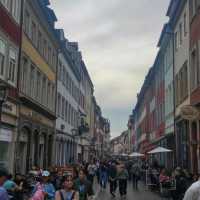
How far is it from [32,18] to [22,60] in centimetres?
344

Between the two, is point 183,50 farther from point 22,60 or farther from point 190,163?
point 22,60

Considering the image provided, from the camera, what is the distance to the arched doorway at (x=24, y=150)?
24.8 metres

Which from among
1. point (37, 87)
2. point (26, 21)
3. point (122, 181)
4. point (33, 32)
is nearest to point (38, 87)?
point (37, 87)

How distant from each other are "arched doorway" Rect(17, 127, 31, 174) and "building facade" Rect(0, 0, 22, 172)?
197 cm

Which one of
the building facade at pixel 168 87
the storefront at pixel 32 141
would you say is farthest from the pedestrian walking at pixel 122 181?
the building facade at pixel 168 87

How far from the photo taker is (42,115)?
3047 centimetres

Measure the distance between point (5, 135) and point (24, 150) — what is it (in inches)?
196

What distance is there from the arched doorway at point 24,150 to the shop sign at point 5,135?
2415 mm

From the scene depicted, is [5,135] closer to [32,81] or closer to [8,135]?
[8,135]

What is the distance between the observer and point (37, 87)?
29.3 metres

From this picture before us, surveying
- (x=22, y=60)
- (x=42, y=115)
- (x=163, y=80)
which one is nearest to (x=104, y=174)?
(x=42, y=115)

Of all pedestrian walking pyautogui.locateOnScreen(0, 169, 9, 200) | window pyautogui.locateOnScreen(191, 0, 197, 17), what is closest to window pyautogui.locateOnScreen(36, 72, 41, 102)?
window pyautogui.locateOnScreen(191, 0, 197, 17)

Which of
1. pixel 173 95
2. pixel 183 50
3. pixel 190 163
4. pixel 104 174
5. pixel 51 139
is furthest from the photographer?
pixel 51 139

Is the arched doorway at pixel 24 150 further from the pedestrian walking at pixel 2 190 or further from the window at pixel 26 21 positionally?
the pedestrian walking at pixel 2 190
